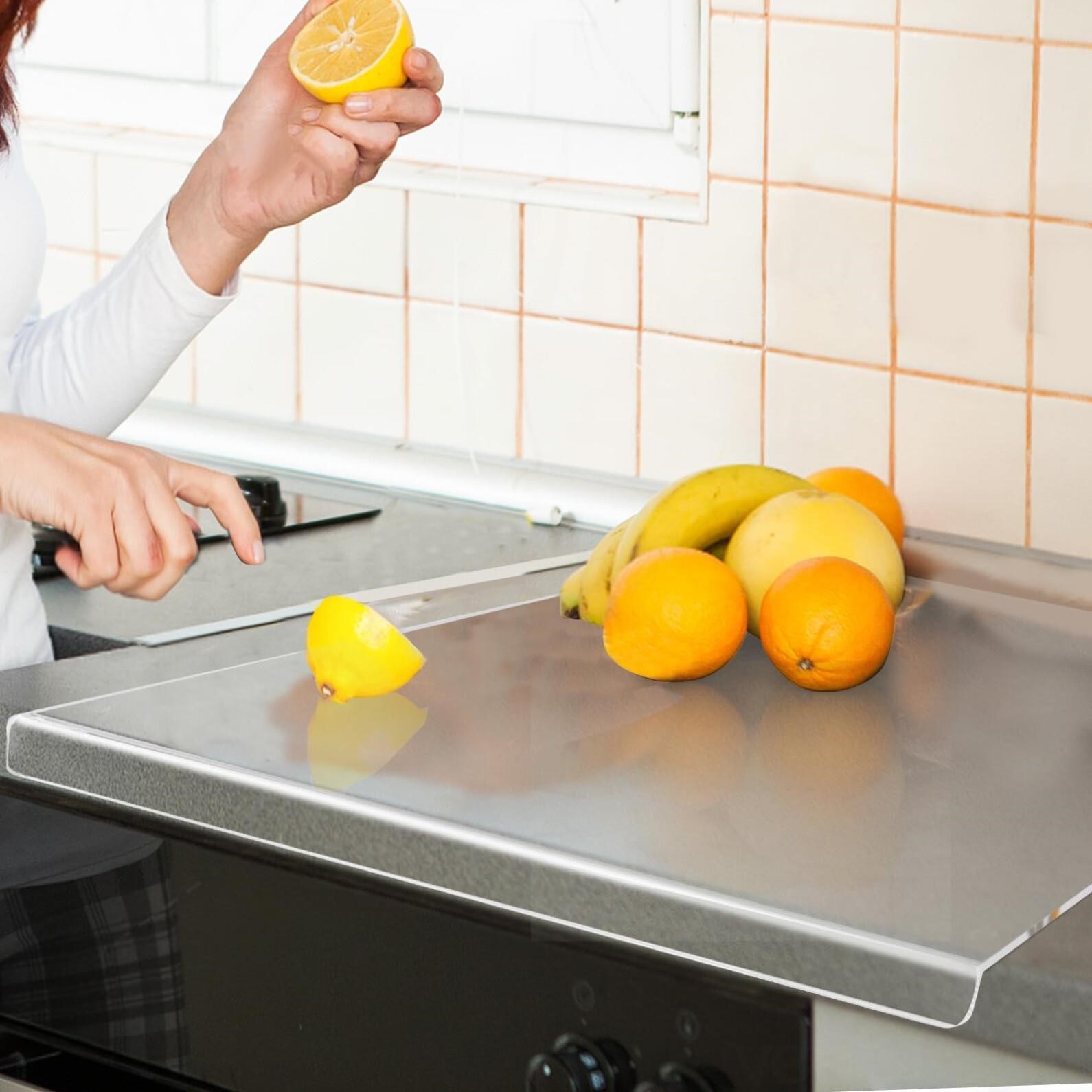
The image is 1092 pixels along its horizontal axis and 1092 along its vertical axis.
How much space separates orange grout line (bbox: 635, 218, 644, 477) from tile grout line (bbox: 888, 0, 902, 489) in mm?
241

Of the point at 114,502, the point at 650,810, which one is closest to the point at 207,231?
the point at 114,502

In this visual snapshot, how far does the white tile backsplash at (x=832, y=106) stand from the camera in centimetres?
148

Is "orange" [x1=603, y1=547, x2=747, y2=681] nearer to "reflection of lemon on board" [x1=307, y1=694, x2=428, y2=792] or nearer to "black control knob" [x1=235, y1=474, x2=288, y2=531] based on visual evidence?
"reflection of lemon on board" [x1=307, y1=694, x2=428, y2=792]

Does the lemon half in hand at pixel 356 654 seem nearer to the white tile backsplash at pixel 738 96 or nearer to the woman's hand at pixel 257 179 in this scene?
the woman's hand at pixel 257 179

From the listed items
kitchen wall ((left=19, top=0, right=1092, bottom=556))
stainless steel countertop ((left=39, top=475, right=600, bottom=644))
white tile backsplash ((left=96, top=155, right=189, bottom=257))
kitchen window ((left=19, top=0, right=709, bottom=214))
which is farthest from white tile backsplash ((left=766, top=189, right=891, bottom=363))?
white tile backsplash ((left=96, top=155, right=189, bottom=257))

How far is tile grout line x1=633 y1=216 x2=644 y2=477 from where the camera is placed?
165 cm

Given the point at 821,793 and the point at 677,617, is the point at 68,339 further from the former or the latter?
the point at 821,793

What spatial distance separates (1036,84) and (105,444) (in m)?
0.74

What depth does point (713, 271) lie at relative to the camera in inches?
63.3

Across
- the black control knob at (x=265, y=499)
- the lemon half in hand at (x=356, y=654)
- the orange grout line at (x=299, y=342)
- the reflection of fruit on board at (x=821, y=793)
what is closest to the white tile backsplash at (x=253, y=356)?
the orange grout line at (x=299, y=342)

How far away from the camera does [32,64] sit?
212cm

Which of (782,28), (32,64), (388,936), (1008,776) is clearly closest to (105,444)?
(388,936)

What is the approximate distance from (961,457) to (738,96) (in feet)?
1.15

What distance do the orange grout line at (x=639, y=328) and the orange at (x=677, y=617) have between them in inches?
21.2
